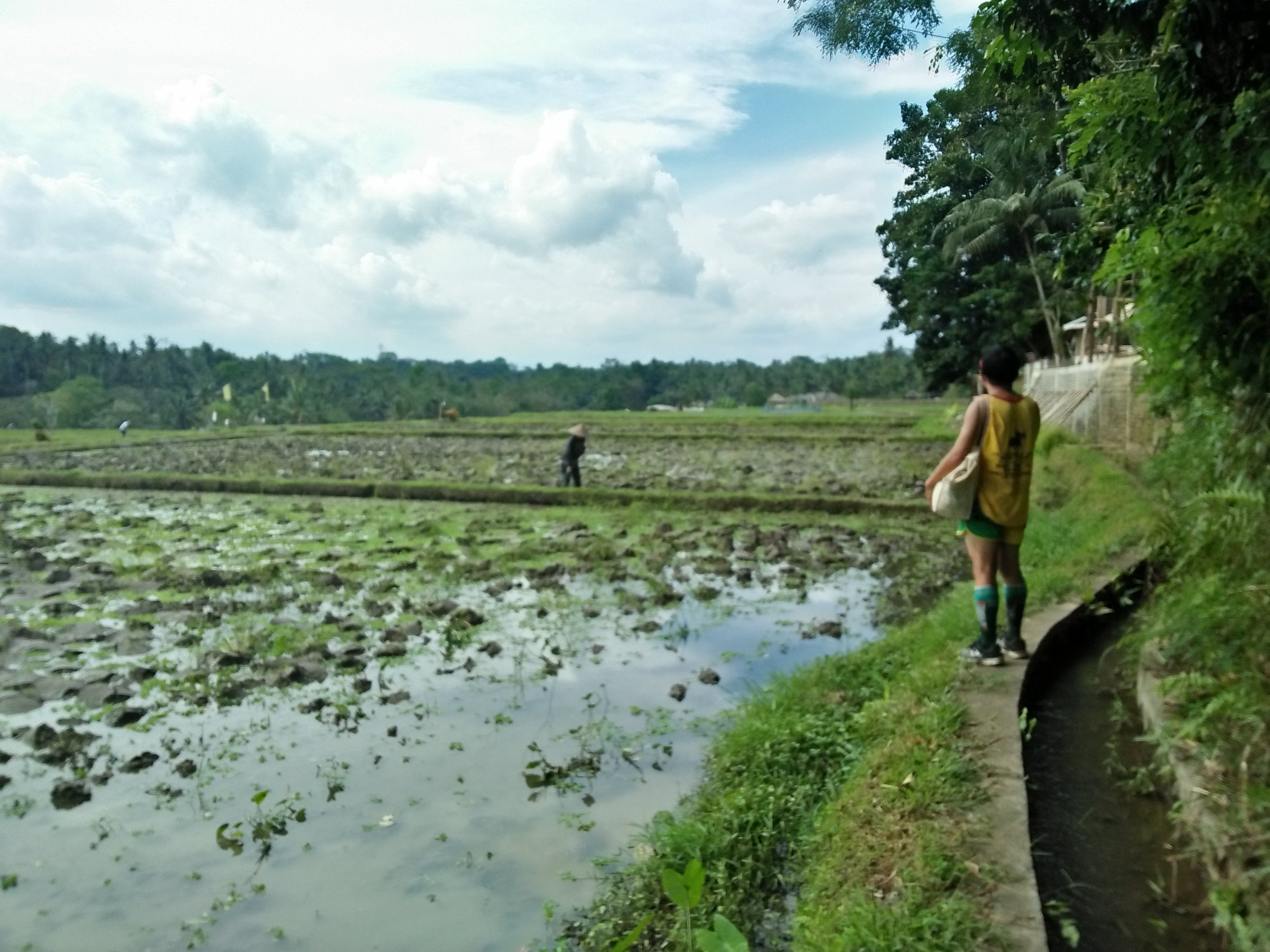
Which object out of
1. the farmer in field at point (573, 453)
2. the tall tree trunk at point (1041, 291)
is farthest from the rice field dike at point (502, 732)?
the farmer in field at point (573, 453)

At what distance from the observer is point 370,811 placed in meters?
3.91

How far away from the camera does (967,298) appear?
1312cm

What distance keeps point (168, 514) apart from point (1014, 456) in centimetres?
1223

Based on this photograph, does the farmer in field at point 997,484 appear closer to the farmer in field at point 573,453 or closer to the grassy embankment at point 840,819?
the grassy embankment at point 840,819

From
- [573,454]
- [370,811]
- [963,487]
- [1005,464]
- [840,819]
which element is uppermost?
[1005,464]

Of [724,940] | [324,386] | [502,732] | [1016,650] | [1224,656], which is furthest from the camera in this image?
[324,386]

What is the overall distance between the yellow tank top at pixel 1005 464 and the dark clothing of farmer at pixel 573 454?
10143 millimetres

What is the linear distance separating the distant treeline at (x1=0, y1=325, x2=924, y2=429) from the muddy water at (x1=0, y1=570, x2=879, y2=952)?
46.1 meters

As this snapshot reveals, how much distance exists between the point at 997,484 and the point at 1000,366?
1.82 ft

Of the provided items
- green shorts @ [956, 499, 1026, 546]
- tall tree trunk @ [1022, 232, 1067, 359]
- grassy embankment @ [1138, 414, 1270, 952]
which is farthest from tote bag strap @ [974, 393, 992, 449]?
tall tree trunk @ [1022, 232, 1067, 359]

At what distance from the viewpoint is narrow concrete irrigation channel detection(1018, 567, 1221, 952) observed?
2.64 meters

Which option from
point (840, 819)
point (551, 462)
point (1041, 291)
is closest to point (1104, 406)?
point (1041, 291)

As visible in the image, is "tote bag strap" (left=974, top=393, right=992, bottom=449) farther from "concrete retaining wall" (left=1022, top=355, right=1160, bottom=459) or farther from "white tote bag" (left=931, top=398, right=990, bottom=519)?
"concrete retaining wall" (left=1022, top=355, right=1160, bottom=459)

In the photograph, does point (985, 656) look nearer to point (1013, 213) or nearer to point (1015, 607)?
point (1015, 607)
